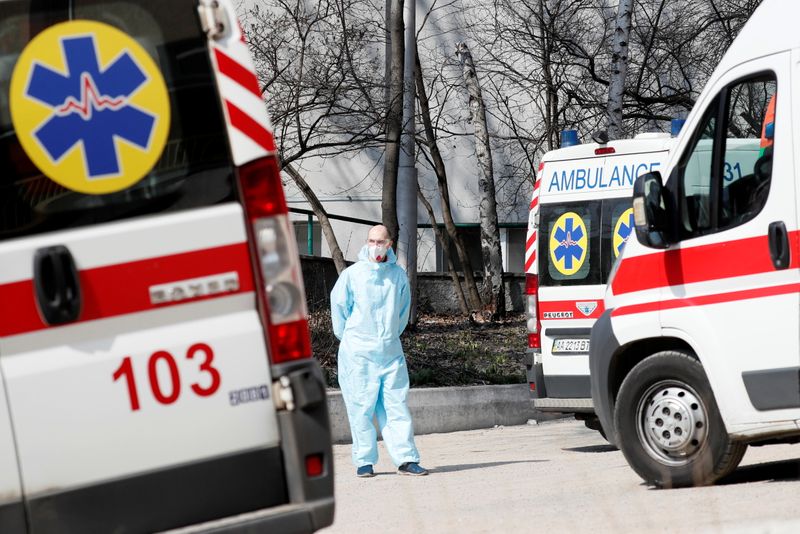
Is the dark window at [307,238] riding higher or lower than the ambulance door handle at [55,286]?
higher

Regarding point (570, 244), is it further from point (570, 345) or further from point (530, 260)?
point (570, 345)

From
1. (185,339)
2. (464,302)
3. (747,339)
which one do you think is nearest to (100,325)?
(185,339)

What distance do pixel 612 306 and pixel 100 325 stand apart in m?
4.44

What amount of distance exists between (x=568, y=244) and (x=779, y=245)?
15.3 ft

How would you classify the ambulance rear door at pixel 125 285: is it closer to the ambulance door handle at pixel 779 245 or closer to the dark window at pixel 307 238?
the ambulance door handle at pixel 779 245

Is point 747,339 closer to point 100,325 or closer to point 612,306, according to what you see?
point 612,306

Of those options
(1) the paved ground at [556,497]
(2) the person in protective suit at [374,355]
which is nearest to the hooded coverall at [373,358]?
(2) the person in protective suit at [374,355]

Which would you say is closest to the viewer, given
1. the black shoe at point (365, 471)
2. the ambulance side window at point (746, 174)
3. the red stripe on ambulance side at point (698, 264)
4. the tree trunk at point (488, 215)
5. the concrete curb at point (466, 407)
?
the red stripe on ambulance side at point (698, 264)

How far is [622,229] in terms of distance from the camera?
11.3m

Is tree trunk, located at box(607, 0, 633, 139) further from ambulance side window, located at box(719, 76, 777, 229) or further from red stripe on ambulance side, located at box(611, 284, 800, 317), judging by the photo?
ambulance side window, located at box(719, 76, 777, 229)

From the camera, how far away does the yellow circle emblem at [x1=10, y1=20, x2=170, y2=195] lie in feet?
14.2

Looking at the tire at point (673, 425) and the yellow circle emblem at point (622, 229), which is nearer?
the tire at point (673, 425)

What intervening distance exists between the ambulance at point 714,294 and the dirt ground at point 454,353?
6.60m

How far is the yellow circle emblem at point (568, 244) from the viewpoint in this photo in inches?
454
